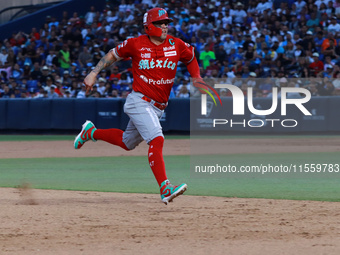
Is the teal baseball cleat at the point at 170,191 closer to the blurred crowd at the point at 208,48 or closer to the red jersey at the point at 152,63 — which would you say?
the red jersey at the point at 152,63

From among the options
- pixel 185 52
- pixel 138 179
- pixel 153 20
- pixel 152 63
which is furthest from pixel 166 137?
pixel 153 20

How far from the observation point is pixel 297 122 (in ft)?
61.1

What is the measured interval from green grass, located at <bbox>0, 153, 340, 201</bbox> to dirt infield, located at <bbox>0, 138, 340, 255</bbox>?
2.15ft

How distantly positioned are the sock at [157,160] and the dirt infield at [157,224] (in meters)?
0.35

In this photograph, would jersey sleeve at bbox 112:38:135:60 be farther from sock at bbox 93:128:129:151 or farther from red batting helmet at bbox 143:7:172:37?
sock at bbox 93:128:129:151

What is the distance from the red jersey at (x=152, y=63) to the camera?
24.2ft

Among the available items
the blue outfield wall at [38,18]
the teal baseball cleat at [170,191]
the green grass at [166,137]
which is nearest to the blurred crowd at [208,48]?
the green grass at [166,137]

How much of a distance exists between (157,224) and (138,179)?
13.2 ft

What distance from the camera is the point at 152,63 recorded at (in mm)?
7355

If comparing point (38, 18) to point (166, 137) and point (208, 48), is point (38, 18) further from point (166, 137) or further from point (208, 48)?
point (166, 137)

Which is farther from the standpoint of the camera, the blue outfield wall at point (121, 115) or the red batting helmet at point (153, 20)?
the blue outfield wall at point (121, 115)

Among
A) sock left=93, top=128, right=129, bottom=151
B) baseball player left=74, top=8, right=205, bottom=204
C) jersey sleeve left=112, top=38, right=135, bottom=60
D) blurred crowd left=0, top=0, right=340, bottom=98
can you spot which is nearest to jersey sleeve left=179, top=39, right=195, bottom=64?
baseball player left=74, top=8, right=205, bottom=204

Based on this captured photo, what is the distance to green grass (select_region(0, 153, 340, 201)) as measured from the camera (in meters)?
8.64

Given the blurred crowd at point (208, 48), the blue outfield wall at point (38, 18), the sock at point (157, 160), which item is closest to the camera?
the sock at point (157, 160)
